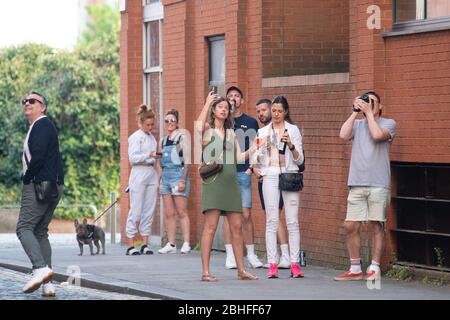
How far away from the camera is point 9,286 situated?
51.8 ft

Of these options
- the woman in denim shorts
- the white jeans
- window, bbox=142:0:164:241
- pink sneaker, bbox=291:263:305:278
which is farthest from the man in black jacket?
window, bbox=142:0:164:241

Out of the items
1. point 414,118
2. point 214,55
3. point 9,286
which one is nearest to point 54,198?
point 9,286

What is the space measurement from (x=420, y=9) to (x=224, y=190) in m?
2.89

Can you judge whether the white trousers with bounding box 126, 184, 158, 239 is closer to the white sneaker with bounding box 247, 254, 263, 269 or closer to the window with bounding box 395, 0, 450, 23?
the white sneaker with bounding box 247, 254, 263, 269

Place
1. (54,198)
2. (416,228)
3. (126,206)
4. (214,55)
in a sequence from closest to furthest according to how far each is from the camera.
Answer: (54,198)
(416,228)
(214,55)
(126,206)

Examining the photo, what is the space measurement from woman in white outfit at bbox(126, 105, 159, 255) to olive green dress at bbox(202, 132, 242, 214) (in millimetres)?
4275

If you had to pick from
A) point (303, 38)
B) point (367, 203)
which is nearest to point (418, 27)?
point (367, 203)

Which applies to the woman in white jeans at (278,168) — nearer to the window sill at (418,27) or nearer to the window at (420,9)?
the window sill at (418,27)

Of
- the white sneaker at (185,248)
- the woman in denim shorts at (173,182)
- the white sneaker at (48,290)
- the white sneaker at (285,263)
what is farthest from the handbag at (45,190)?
the white sneaker at (185,248)

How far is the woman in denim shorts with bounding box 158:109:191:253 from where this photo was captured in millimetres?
19672

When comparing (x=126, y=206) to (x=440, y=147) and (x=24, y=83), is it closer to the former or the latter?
(x=440, y=147)

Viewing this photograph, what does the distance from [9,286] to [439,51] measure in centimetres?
525

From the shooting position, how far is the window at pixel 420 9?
50.1 ft

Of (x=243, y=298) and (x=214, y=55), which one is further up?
(x=214, y=55)
